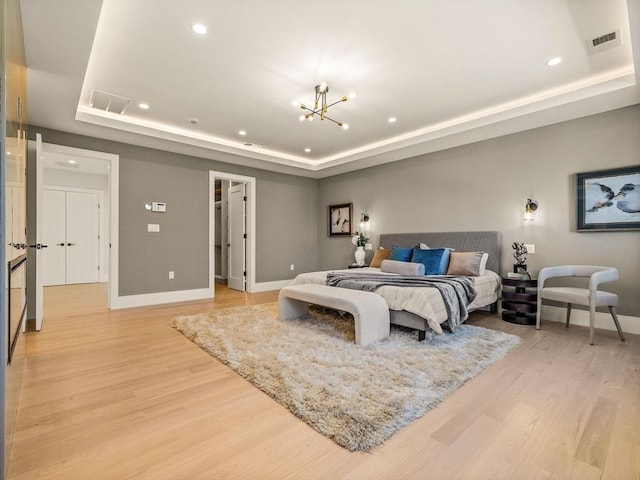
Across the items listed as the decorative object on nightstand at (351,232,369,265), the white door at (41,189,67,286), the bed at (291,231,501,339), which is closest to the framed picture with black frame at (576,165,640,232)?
the bed at (291,231,501,339)

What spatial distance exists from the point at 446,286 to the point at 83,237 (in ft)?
26.2

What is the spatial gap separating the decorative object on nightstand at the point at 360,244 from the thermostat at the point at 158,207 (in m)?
3.46

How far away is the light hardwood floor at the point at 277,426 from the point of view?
142 cm

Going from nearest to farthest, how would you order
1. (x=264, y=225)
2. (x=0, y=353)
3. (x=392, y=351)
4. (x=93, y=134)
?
(x=0, y=353)
(x=392, y=351)
(x=93, y=134)
(x=264, y=225)

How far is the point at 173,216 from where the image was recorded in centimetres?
529

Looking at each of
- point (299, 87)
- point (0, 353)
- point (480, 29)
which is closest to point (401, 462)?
point (0, 353)

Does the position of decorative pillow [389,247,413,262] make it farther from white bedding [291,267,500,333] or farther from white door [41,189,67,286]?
white door [41,189,67,286]

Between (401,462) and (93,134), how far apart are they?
5.25 m

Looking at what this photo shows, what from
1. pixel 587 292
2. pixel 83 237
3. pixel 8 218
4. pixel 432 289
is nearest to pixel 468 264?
pixel 587 292

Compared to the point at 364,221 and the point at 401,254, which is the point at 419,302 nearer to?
the point at 401,254

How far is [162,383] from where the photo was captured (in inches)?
89.7

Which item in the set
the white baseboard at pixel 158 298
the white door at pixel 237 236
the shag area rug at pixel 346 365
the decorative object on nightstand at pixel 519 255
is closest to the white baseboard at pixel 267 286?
the white door at pixel 237 236

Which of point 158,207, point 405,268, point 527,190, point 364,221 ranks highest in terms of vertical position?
point 527,190

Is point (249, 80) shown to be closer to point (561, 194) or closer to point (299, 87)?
point (299, 87)
